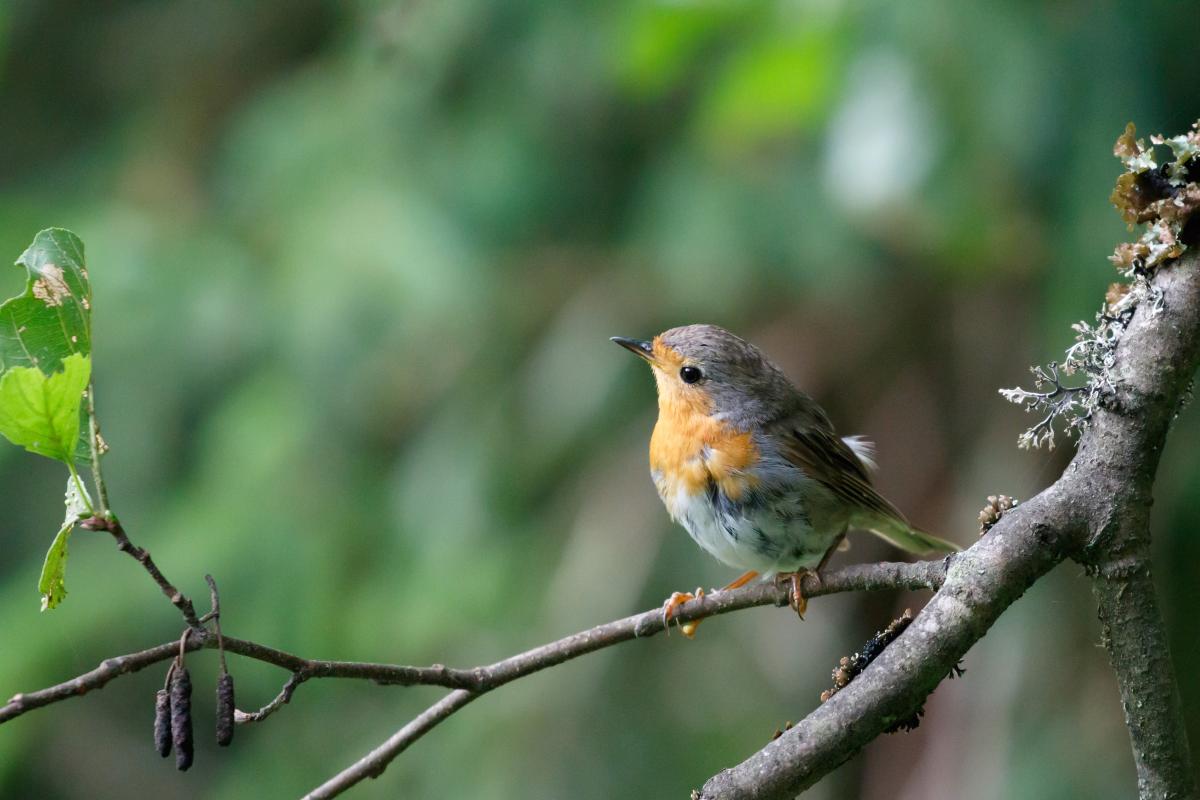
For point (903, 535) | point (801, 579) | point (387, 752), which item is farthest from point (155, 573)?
point (903, 535)

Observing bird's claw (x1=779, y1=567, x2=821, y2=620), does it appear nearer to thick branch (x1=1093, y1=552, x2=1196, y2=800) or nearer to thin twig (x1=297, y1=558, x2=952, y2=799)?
thin twig (x1=297, y1=558, x2=952, y2=799)

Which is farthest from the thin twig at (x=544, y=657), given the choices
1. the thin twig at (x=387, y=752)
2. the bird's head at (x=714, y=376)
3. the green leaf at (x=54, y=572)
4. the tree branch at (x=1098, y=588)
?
the bird's head at (x=714, y=376)

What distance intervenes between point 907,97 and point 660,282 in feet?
5.34

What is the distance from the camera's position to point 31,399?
53.7 inches

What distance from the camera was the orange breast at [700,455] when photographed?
2.90 meters

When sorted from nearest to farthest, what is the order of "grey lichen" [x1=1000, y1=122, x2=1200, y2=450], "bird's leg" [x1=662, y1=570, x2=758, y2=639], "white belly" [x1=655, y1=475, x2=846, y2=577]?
"grey lichen" [x1=1000, y1=122, x2=1200, y2=450]
"bird's leg" [x1=662, y1=570, x2=758, y2=639]
"white belly" [x1=655, y1=475, x2=846, y2=577]

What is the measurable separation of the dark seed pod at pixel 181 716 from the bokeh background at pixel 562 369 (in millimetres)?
2421

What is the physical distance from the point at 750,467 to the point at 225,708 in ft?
5.86

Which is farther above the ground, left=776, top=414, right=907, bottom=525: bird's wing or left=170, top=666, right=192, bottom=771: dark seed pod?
left=776, top=414, right=907, bottom=525: bird's wing

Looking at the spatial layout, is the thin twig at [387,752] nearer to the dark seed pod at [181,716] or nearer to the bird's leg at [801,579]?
the dark seed pod at [181,716]

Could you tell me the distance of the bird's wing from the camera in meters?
2.99

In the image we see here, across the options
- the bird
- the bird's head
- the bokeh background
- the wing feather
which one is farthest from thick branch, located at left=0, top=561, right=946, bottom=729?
the bokeh background

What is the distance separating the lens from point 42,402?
1366 mm

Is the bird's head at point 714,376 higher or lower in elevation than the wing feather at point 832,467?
higher
